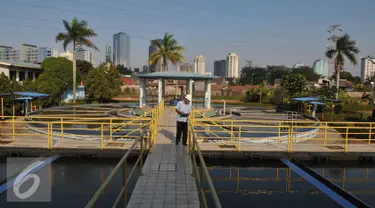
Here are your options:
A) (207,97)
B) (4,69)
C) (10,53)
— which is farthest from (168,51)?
(10,53)

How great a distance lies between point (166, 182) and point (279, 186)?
4.14m

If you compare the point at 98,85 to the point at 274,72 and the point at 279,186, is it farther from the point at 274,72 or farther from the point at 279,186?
the point at 274,72

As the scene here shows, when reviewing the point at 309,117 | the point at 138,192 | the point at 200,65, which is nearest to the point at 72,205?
the point at 138,192

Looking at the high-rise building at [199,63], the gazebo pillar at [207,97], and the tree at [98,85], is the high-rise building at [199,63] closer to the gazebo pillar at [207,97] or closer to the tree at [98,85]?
the tree at [98,85]

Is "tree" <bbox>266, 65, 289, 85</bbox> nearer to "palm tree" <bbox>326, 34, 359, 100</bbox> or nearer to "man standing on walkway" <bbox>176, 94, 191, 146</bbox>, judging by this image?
"palm tree" <bbox>326, 34, 359, 100</bbox>

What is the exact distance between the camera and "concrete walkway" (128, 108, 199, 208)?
5.89 meters

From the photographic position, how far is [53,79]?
4097cm

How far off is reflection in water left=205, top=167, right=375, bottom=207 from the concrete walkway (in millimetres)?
1212

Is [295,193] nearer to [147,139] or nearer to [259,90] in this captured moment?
[147,139]

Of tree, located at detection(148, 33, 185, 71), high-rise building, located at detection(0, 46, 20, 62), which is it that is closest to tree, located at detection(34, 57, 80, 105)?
tree, located at detection(148, 33, 185, 71)

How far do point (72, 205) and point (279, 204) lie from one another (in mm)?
5424

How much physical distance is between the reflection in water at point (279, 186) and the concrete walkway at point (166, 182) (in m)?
1.21

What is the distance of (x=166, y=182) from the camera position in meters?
6.99

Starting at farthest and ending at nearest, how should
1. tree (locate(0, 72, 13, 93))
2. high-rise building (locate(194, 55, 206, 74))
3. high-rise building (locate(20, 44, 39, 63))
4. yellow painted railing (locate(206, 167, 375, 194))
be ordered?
1. high-rise building (locate(20, 44, 39, 63))
2. high-rise building (locate(194, 55, 206, 74))
3. tree (locate(0, 72, 13, 93))
4. yellow painted railing (locate(206, 167, 375, 194))
